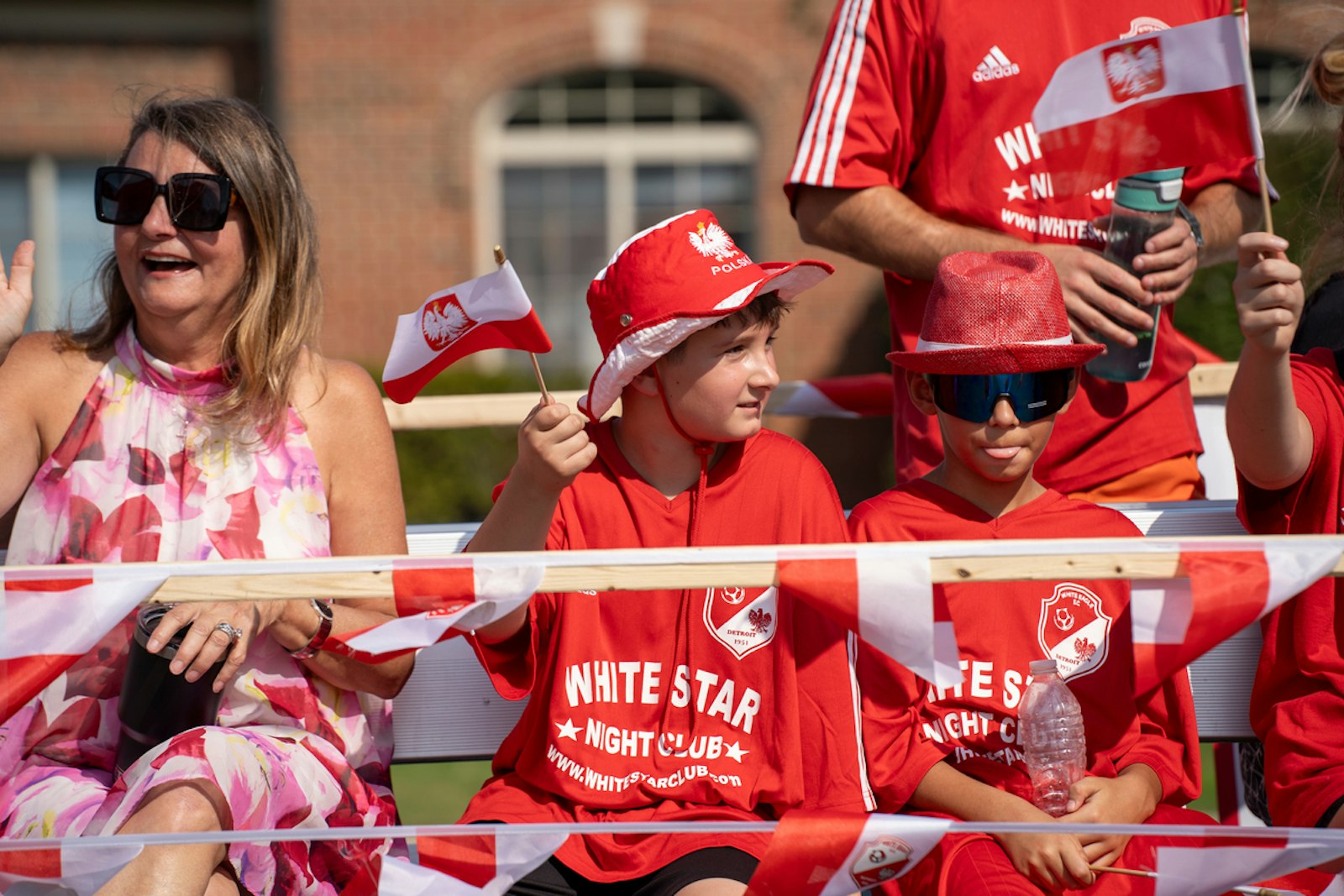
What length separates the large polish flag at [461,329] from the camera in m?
2.42

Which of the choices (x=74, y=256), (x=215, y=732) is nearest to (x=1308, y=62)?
(x=215, y=732)

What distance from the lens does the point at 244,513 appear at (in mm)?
2818

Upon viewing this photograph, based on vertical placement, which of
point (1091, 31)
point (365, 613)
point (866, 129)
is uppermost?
point (1091, 31)

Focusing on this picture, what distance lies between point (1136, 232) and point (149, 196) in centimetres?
193

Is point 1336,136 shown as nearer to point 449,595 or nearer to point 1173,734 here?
point 1173,734

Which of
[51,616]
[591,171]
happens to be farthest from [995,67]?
[591,171]

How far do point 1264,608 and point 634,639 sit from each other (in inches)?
42.0

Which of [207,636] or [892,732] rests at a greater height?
[207,636]

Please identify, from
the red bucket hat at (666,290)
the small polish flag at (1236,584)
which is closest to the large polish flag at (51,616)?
the red bucket hat at (666,290)

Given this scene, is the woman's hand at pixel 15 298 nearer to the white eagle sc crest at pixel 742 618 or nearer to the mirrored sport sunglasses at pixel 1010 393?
the white eagle sc crest at pixel 742 618

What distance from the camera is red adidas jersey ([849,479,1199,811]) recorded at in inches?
101

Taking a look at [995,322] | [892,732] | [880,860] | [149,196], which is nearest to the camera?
[880,860]

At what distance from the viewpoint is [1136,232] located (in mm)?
3000

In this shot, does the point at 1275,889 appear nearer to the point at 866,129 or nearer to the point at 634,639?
the point at 634,639
